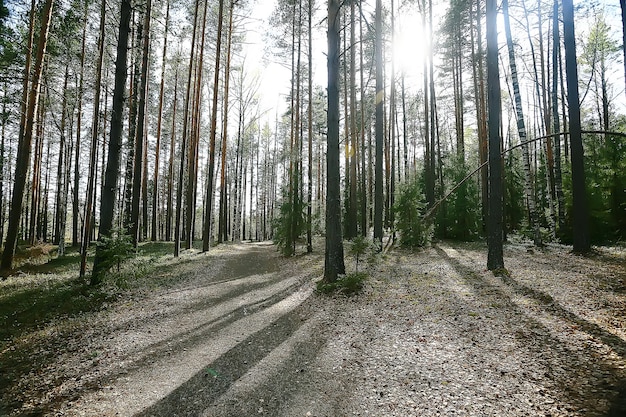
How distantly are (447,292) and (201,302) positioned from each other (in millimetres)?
5632

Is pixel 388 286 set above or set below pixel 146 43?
below

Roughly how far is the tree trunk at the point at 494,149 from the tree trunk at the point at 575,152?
12.2 ft

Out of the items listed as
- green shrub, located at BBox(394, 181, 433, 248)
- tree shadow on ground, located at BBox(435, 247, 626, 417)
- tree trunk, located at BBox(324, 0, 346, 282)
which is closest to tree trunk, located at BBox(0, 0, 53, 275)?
tree trunk, located at BBox(324, 0, 346, 282)

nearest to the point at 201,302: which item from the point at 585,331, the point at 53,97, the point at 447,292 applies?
the point at 447,292

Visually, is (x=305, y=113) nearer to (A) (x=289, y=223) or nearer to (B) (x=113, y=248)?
(A) (x=289, y=223)

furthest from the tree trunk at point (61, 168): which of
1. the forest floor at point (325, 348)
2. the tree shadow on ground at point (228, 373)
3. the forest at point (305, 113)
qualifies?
the tree shadow on ground at point (228, 373)

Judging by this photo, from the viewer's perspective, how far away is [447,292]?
7008mm

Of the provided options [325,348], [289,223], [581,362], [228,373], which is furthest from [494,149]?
[228,373]

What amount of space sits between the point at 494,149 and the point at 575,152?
422 cm

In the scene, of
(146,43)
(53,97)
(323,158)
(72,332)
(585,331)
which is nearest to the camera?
(585,331)

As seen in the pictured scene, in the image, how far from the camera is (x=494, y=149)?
875 centimetres

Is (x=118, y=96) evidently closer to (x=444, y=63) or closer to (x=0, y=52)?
(x=0, y=52)

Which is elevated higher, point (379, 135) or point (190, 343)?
point (379, 135)

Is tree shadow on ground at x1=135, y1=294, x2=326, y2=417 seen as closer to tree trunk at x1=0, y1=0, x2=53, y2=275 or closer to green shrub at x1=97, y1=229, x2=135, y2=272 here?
green shrub at x1=97, y1=229, x2=135, y2=272
